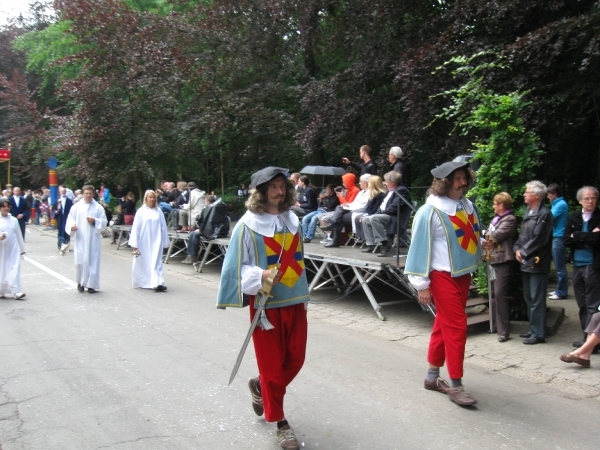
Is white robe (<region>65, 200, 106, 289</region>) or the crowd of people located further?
white robe (<region>65, 200, 106, 289</region>)

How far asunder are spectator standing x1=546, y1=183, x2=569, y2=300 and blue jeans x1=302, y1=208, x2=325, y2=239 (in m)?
Answer: 4.44

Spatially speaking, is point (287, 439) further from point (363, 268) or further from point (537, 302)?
point (363, 268)

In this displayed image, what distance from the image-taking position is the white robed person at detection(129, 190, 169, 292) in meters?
11.5

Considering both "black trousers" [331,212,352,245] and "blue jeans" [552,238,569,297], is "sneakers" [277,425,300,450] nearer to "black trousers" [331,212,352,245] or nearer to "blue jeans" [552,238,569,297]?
"black trousers" [331,212,352,245]

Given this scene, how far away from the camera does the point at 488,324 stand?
8.41m

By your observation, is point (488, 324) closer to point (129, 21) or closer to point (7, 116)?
point (129, 21)

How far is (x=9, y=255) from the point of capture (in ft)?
34.9

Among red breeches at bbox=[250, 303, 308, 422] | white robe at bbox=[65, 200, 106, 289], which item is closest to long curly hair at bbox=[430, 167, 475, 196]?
red breeches at bbox=[250, 303, 308, 422]

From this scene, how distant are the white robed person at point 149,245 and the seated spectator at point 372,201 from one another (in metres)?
3.70

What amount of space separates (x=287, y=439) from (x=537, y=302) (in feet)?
13.7

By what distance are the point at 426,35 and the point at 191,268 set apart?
7550mm

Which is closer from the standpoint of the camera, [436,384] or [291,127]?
[436,384]

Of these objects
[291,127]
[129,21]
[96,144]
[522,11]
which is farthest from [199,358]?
[129,21]

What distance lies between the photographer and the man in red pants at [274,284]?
438 cm
